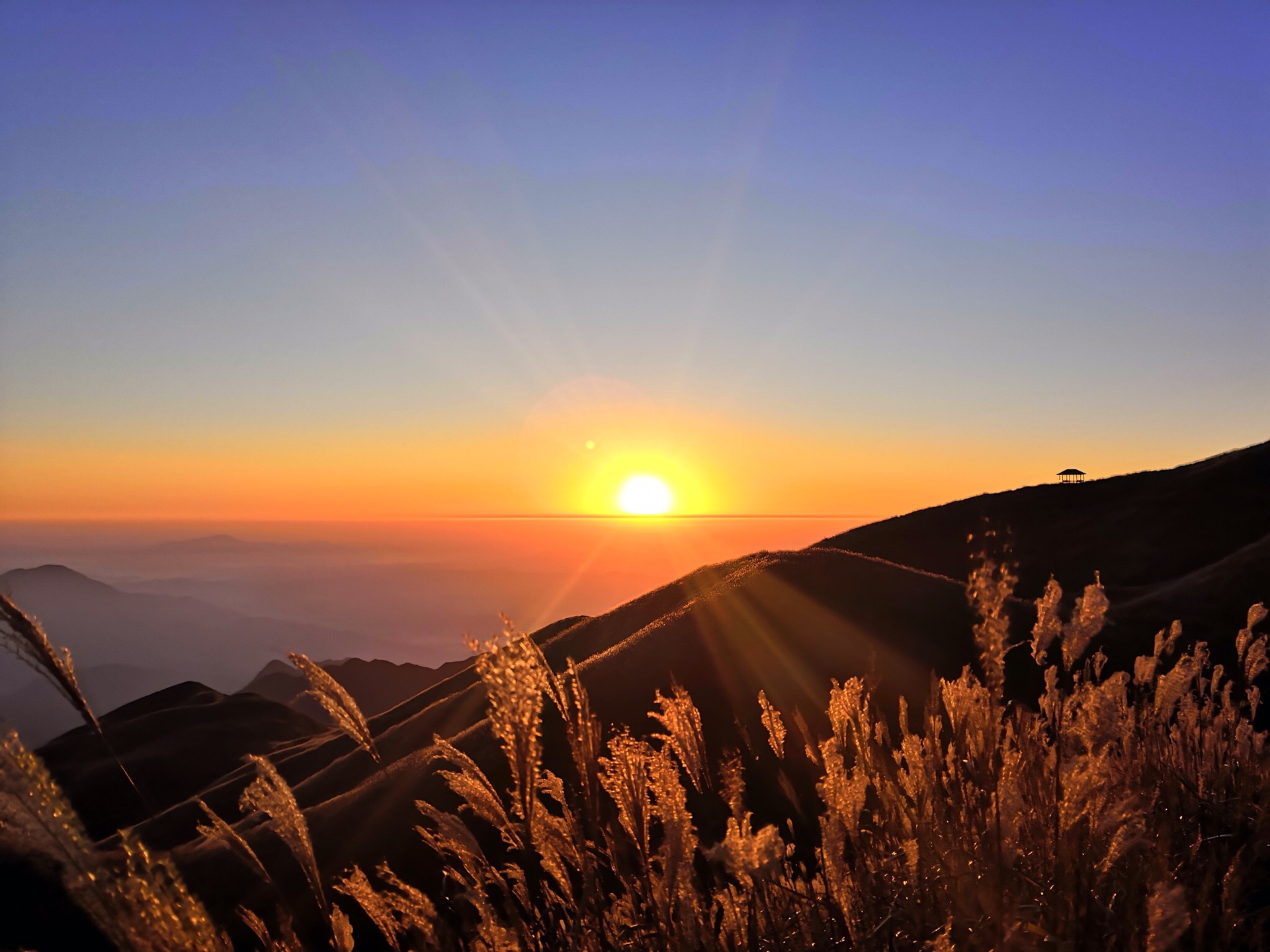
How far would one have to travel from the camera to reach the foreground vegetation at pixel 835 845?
5.63 ft

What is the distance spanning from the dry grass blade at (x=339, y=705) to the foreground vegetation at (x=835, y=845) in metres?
0.02

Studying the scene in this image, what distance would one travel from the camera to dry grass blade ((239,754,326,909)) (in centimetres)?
203

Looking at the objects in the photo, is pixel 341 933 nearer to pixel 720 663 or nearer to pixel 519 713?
pixel 519 713

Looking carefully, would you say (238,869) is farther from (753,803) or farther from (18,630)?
(18,630)

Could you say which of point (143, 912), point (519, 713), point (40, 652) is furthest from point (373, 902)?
point (40, 652)

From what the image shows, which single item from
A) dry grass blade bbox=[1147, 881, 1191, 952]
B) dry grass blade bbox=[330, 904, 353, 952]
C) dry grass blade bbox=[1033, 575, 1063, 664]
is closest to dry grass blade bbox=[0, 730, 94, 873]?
dry grass blade bbox=[330, 904, 353, 952]

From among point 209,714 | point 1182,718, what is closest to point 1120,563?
point 1182,718

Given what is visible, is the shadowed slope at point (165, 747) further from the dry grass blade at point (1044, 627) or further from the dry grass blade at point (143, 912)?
the dry grass blade at point (1044, 627)

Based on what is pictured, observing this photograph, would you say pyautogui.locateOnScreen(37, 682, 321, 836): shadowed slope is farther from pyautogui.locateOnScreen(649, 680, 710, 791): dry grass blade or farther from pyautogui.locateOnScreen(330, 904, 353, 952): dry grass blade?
pyautogui.locateOnScreen(649, 680, 710, 791): dry grass blade

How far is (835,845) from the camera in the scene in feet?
6.95

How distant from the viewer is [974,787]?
306 cm

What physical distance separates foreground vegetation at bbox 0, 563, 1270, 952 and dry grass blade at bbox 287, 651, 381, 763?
2cm

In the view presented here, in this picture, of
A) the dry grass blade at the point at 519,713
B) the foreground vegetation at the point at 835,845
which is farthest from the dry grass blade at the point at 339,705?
the dry grass blade at the point at 519,713

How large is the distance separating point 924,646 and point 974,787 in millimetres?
10554
